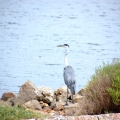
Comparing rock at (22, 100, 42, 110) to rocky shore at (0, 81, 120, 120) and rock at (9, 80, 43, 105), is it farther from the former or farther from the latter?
rock at (9, 80, 43, 105)

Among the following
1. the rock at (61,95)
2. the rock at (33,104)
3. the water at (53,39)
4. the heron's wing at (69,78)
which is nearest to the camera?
the rock at (33,104)

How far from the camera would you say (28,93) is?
8.41 metres

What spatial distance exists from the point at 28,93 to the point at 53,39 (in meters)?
12.4

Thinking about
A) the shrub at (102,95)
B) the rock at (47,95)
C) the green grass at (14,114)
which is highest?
the rock at (47,95)

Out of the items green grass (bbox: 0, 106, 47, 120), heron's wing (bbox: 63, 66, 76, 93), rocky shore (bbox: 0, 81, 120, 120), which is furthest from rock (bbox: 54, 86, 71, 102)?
green grass (bbox: 0, 106, 47, 120)

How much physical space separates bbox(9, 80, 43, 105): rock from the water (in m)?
3.57

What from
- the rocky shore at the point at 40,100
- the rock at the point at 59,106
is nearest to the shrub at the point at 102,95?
the rocky shore at the point at 40,100

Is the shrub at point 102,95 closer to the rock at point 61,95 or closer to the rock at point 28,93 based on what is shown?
the rock at point 28,93

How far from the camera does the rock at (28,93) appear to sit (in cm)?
832

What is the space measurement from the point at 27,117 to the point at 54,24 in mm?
18818

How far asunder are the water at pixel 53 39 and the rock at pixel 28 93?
3.57 meters

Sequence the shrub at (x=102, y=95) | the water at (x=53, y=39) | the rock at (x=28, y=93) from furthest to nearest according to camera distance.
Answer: the water at (x=53, y=39), the rock at (x=28, y=93), the shrub at (x=102, y=95)

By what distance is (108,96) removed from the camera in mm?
6047

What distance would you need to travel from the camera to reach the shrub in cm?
601
